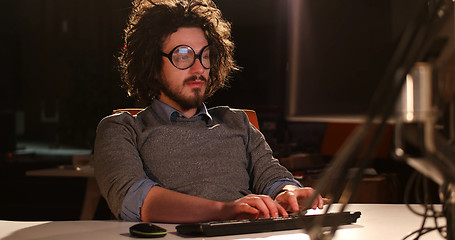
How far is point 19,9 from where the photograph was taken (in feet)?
22.7

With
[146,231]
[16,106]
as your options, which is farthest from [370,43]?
[16,106]

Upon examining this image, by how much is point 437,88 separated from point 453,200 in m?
0.18

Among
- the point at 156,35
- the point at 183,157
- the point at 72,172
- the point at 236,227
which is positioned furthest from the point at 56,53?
the point at 236,227

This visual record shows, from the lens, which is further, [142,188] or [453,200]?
[142,188]

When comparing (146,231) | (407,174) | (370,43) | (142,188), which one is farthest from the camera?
(407,174)

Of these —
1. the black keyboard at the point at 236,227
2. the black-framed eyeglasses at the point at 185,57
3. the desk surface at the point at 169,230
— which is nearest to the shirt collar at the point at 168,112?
the black-framed eyeglasses at the point at 185,57

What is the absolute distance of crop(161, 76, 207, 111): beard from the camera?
4.99ft

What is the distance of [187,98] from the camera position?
1535mm

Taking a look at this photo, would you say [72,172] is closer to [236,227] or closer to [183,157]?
[183,157]

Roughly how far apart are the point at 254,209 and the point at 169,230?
0.64 ft

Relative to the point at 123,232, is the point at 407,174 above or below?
below

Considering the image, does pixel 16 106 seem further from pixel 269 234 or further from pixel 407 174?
pixel 269 234

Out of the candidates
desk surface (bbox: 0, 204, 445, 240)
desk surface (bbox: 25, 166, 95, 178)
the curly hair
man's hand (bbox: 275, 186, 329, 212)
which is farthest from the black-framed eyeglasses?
desk surface (bbox: 25, 166, 95, 178)

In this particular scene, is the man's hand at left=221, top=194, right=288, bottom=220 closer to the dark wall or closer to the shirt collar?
the shirt collar
